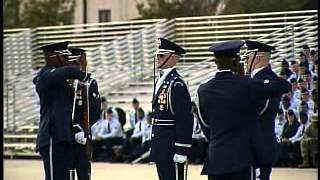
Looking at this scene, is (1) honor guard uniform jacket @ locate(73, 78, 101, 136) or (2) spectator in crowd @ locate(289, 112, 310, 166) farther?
(2) spectator in crowd @ locate(289, 112, 310, 166)

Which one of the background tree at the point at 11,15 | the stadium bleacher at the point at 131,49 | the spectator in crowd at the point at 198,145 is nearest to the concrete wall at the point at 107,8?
the background tree at the point at 11,15

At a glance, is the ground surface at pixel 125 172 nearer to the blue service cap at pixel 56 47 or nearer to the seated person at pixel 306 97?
the seated person at pixel 306 97

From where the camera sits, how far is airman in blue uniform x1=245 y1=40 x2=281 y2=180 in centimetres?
641

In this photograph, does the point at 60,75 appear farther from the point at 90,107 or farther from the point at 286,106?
the point at 286,106

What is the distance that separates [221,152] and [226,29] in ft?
49.3

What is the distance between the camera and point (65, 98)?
7707mm

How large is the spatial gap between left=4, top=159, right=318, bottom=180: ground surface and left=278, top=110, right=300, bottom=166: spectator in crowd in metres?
0.37

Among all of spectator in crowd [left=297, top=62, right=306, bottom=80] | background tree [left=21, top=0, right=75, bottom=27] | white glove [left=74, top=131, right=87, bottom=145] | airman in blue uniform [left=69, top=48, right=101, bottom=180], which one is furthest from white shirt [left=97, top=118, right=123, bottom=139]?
background tree [left=21, top=0, right=75, bottom=27]

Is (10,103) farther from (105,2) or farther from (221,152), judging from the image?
(221,152)

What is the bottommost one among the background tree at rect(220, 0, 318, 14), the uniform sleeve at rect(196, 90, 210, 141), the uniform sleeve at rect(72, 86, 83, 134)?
the uniform sleeve at rect(72, 86, 83, 134)

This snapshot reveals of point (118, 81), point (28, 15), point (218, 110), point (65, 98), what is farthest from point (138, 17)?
point (218, 110)

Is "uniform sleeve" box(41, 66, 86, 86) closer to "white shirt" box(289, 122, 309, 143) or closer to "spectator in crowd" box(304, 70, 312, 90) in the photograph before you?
"white shirt" box(289, 122, 309, 143)

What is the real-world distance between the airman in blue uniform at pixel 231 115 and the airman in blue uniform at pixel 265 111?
195mm

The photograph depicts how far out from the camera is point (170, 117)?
A: 24.2 feet
